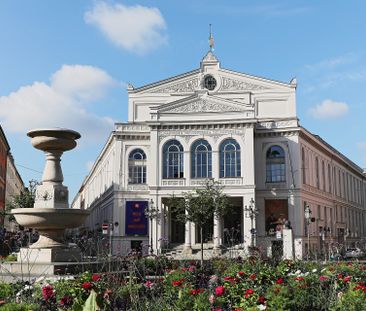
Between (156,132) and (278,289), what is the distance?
1538 inches

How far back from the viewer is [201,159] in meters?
46.2

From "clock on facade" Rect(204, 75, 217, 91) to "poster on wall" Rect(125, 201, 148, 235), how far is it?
47.5 feet

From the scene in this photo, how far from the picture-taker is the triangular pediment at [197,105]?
153ft

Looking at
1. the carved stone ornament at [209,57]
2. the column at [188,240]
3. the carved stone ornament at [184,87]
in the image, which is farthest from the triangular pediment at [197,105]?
the column at [188,240]

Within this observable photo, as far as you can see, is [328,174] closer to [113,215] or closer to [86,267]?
[113,215]

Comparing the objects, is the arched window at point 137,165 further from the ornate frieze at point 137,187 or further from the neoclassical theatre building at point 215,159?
the ornate frieze at point 137,187

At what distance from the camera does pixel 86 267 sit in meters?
13.7

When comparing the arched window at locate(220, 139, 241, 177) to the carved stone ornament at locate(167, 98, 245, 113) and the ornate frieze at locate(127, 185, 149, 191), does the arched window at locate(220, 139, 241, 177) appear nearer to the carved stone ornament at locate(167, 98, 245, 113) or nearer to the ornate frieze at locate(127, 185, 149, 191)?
the carved stone ornament at locate(167, 98, 245, 113)

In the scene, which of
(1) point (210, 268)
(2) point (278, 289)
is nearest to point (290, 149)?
(1) point (210, 268)

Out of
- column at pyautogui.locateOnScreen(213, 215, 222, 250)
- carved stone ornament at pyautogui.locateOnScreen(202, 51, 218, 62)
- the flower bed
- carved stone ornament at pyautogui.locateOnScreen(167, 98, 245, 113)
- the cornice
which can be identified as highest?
carved stone ornament at pyautogui.locateOnScreen(202, 51, 218, 62)

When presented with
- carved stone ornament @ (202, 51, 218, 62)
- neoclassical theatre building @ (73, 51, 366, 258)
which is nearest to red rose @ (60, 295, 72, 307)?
neoclassical theatre building @ (73, 51, 366, 258)

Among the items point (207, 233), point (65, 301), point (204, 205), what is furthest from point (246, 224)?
point (65, 301)

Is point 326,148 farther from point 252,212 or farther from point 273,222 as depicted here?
point 252,212

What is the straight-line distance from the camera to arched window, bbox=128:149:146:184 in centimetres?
4934
